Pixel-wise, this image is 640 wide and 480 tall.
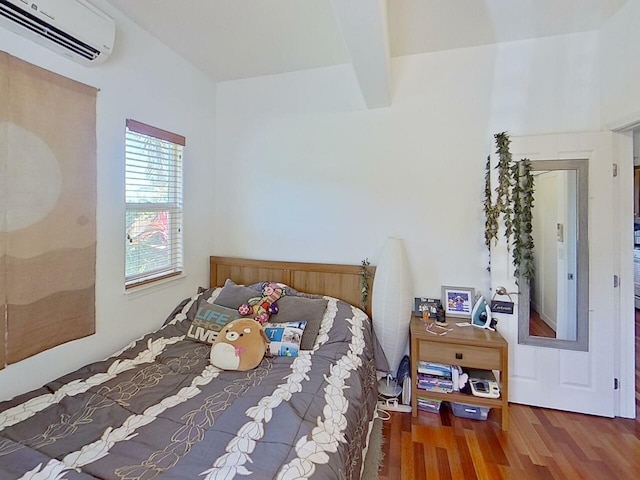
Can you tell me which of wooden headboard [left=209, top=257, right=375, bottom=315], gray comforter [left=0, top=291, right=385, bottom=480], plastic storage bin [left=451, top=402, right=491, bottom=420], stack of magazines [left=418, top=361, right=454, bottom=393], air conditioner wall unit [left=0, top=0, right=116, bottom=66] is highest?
air conditioner wall unit [left=0, top=0, right=116, bottom=66]

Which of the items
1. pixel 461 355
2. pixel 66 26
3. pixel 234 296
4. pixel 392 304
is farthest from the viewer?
pixel 234 296

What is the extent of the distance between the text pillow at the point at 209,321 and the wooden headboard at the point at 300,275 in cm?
62

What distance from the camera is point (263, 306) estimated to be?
2352 millimetres

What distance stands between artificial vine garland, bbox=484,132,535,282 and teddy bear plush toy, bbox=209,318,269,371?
1.86 m

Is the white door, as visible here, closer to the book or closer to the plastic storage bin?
the plastic storage bin

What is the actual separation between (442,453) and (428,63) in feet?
9.04

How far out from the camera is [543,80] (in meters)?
2.37

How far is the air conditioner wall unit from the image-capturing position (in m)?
1.48

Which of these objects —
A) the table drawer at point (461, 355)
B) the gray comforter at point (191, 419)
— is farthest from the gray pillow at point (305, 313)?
the table drawer at point (461, 355)

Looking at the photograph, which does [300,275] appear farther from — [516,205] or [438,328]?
[516,205]

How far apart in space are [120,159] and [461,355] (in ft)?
8.59

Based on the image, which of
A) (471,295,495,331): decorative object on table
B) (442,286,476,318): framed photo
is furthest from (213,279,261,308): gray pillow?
(471,295,495,331): decorative object on table

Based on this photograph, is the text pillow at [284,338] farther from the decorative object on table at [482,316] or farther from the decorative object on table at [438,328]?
the decorative object on table at [482,316]

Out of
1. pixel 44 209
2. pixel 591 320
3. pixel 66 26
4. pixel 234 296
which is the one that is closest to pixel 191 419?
pixel 234 296
